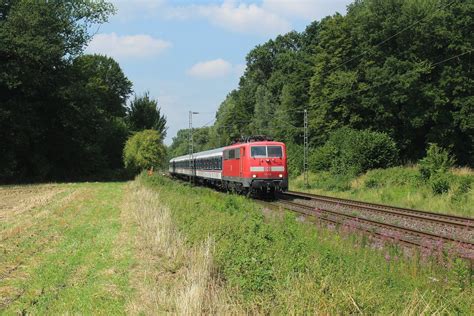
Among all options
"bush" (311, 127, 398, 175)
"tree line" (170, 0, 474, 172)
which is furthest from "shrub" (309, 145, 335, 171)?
"tree line" (170, 0, 474, 172)

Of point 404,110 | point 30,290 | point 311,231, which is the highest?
point 404,110

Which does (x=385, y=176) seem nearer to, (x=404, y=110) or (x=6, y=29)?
(x=404, y=110)

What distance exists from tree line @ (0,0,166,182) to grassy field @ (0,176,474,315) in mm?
31533

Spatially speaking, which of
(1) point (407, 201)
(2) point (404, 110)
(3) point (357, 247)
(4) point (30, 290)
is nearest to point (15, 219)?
(4) point (30, 290)

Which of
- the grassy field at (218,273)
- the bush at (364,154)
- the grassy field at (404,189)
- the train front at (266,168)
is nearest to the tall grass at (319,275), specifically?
the grassy field at (218,273)

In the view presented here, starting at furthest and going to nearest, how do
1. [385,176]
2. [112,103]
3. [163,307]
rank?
[112,103]
[385,176]
[163,307]

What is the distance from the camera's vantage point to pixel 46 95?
149 feet

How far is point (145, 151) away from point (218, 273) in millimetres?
49903

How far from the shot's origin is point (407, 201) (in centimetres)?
2270

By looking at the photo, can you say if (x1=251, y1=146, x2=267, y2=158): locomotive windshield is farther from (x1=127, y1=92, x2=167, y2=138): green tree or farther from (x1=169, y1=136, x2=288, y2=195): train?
(x1=127, y1=92, x2=167, y2=138): green tree

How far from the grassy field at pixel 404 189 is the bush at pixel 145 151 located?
24161 mm

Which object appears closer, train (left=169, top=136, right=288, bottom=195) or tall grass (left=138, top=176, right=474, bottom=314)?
tall grass (left=138, top=176, right=474, bottom=314)

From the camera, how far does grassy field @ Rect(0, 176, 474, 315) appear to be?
5.34 meters

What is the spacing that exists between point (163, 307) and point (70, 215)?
45.4ft
